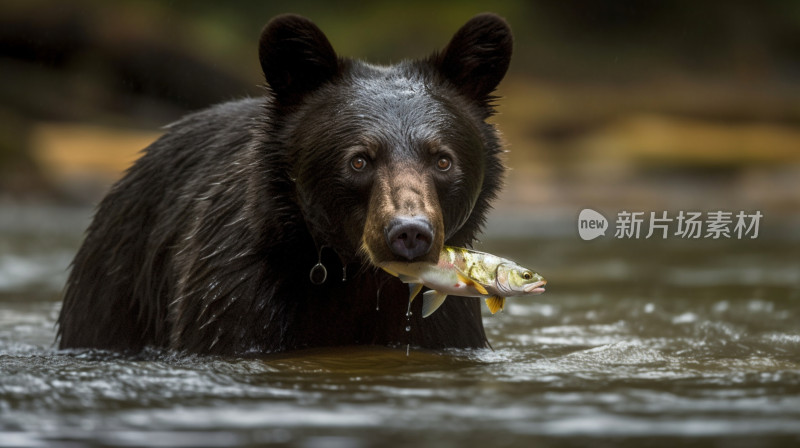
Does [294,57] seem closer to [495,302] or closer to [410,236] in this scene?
[410,236]

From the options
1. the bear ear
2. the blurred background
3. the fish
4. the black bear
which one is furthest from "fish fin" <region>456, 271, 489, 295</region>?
the blurred background

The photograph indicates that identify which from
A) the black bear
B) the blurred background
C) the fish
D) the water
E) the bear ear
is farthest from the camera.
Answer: the blurred background

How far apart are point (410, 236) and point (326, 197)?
774 mm

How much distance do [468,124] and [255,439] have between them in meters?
2.34

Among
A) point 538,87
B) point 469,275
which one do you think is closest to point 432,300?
point 469,275

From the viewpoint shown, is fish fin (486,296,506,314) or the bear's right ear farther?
the bear's right ear

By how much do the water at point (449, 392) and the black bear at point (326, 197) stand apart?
0.71 feet

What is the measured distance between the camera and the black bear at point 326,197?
490 centimetres

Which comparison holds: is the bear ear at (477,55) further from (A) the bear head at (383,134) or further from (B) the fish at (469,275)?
(B) the fish at (469,275)

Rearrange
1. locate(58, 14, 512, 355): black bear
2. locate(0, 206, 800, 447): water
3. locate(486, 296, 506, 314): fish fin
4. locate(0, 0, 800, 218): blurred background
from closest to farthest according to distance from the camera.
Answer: locate(0, 206, 800, 447): water < locate(486, 296, 506, 314): fish fin < locate(58, 14, 512, 355): black bear < locate(0, 0, 800, 218): blurred background

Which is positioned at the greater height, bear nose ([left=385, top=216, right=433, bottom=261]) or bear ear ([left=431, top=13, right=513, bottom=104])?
bear ear ([left=431, top=13, right=513, bottom=104])

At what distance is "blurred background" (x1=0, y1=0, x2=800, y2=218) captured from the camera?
16.5m

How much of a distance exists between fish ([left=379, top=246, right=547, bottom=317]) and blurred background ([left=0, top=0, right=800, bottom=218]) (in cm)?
1081

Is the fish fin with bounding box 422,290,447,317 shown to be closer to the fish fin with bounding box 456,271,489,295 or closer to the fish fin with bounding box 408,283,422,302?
the fish fin with bounding box 408,283,422,302
